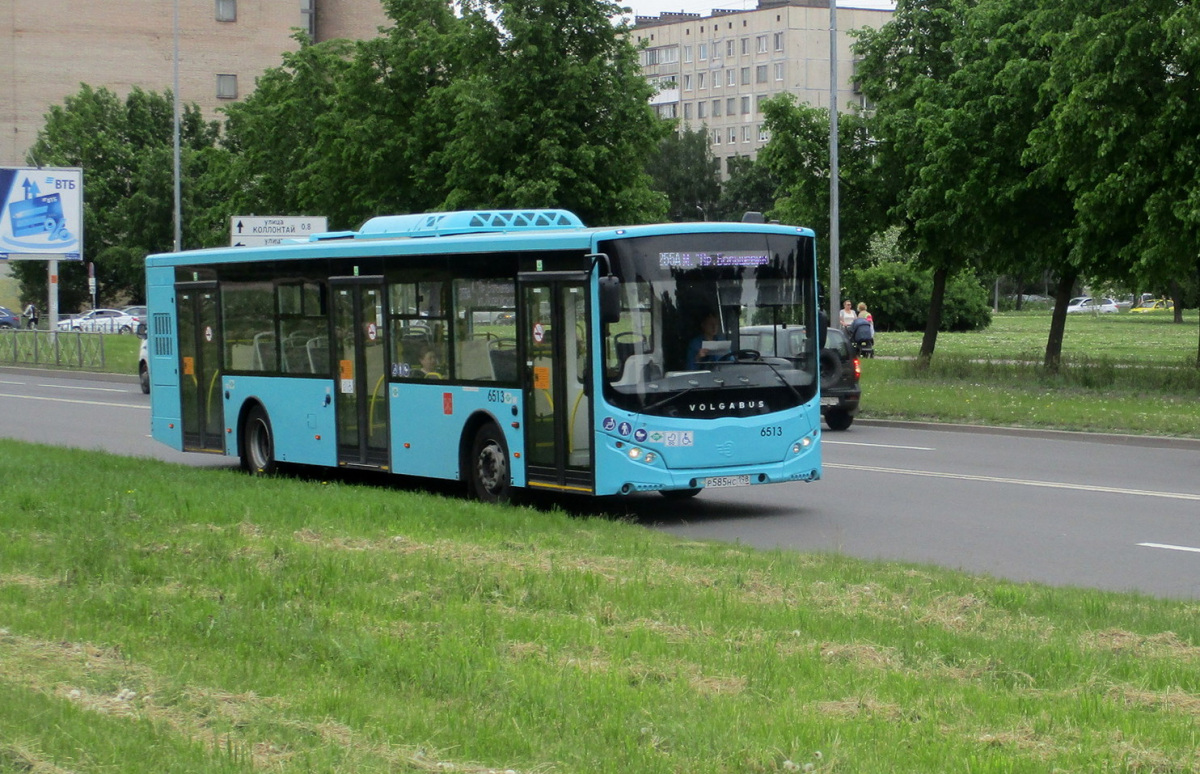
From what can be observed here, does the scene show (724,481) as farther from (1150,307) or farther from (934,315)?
(1150,307)

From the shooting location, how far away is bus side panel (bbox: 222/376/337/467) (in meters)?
16.8

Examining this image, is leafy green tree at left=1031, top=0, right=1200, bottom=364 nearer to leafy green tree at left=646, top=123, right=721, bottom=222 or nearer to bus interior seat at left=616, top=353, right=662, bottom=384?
bus interior seat at left=616, top=353, right=662, bottom=384

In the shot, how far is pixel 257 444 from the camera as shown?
59.9ft

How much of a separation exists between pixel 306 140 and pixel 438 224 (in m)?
35.3

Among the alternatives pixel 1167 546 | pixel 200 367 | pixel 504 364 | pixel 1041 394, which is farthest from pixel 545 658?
pixel 1041 394

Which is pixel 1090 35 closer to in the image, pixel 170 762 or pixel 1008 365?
pixel 1008 365

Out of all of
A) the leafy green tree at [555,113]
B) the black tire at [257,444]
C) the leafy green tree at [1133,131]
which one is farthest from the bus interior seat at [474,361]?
the leafy green tree at [555,113]

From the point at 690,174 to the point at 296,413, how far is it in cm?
10227

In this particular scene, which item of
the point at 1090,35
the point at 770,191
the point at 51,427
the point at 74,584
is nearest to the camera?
the point at 74,584

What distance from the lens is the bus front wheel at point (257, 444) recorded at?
58.6 ft

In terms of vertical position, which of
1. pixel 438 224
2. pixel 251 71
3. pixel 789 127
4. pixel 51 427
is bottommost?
pixel 51 427

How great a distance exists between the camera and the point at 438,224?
15852 millimetres

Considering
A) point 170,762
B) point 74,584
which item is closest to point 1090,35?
point 74,584

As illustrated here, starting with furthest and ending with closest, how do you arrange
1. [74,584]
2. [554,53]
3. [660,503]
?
[554,53], [660,503], [74,584]
